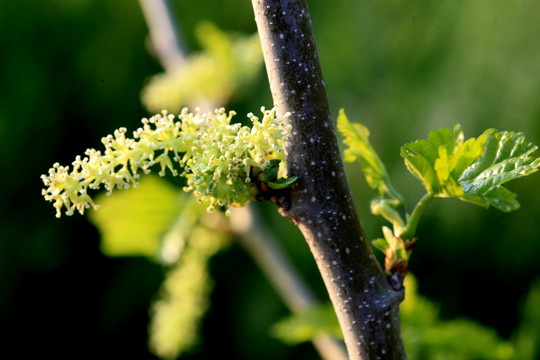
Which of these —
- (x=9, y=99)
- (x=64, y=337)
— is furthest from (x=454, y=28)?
(x=64, y=337)

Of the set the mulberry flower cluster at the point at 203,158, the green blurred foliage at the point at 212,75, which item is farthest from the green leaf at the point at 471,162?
the green blurred foliage at the point at 212,75

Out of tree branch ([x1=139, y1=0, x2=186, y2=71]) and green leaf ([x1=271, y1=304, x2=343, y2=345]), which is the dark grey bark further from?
tree branch ([x1=139, y1=0, x2=186, y2=71])

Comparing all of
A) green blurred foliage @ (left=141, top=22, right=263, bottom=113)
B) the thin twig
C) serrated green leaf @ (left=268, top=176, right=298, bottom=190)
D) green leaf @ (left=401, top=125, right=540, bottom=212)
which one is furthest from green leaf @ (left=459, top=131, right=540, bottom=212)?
green blurred foliage @ (left=141, top=22, right=263, bottom=113)

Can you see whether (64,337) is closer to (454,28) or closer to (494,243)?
(494,243)

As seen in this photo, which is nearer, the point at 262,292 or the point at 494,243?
the point at 494,243

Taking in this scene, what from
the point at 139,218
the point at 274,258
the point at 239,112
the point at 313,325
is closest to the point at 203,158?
the point at 313,325

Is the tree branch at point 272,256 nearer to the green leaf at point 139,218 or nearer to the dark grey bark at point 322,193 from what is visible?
the green leaf at point 139,218

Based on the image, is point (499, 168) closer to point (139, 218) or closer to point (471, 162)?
point (471, 162)
